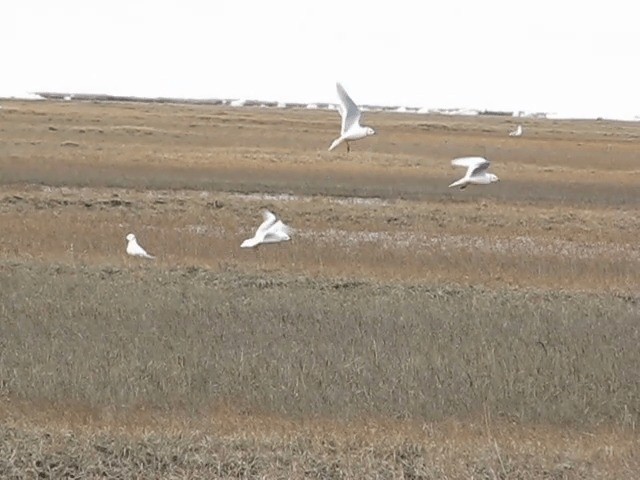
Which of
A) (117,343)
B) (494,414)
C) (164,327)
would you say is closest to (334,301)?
(164,327)

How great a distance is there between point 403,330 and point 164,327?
248 cm

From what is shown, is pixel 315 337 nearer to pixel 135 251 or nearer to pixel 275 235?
pixel 275 235

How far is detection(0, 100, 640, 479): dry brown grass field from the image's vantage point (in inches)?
290

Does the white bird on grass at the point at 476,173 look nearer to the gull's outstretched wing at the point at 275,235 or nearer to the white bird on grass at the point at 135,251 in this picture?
the gull's outstretched wing at the point at 275,235

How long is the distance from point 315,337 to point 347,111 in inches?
159

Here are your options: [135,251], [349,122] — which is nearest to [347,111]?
[349,122]

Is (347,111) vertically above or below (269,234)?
above

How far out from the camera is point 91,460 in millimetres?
7055

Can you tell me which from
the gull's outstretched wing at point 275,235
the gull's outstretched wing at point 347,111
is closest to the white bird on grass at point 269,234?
the gull's outstretched wing at point 275,235

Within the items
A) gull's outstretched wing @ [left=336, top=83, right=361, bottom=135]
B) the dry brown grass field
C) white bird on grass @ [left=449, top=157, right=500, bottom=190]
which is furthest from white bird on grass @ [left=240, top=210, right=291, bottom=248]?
white bird on grass @ [left=449, top=157, right=500, bottom=190]

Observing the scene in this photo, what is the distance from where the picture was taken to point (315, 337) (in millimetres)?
10820

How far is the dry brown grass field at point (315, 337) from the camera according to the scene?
290 inches

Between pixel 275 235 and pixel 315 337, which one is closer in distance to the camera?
pixel 315 337

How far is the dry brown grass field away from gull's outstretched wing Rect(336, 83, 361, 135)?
207cm
